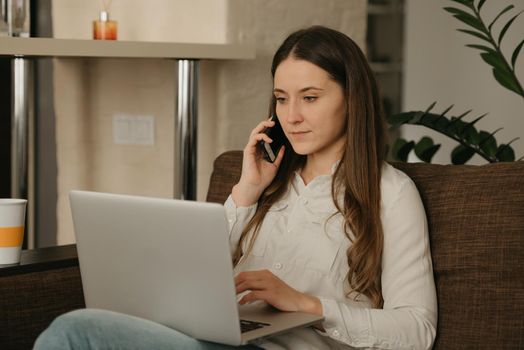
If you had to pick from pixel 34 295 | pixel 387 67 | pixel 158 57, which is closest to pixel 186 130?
pixel 158 57

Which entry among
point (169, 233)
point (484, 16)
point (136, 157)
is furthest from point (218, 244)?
A: point (484, 16)

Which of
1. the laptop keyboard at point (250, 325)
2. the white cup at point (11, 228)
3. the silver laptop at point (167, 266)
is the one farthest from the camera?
the white cup at point (11, 228)

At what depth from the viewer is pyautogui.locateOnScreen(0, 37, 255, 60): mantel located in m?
2.87

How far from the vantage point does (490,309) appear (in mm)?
2021

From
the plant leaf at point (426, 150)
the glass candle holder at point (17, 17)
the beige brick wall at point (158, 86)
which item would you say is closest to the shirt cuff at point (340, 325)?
the plant leaf at point (426, 150)

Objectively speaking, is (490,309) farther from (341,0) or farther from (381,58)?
(381,58)

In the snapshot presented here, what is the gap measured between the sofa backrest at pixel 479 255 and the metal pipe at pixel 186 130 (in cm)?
115

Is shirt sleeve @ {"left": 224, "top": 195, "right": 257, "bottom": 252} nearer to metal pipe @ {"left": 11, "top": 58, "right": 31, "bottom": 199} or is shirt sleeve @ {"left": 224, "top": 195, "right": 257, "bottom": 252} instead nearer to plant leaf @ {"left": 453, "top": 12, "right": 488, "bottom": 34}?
plant leaf @ {"left": 453, "top": 12, "right": 488, "bottom": 34}

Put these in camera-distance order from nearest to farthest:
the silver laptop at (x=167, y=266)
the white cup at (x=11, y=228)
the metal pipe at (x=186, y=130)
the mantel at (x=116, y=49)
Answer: the silver laptop at (x=167, y=266) → the white cup at (x=11, y=228) → the mantel at (x=116, y=49) → the metal pipe at (x=186, y=130)

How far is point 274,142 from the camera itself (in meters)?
2.38

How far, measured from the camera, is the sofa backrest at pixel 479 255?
2012mm

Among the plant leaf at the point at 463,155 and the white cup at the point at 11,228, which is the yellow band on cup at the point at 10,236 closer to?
the white cup at the point at 11,228

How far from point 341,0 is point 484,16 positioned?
1767 mm

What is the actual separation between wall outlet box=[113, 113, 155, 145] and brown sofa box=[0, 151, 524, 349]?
131 centimetres
